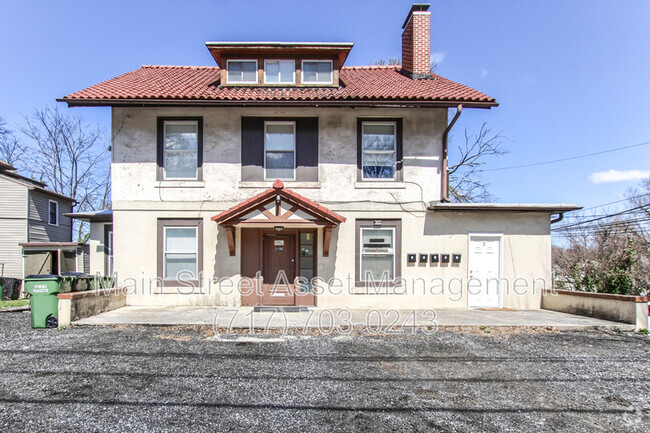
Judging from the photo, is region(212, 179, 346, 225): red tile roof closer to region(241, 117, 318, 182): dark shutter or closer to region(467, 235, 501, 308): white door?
region(241, 117, 318, 182): dark shutter

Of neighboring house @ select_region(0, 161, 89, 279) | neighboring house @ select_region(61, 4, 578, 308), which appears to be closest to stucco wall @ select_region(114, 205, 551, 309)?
neighboring house @ select_region(61, 4, 578, 308)

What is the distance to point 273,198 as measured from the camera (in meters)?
9.54

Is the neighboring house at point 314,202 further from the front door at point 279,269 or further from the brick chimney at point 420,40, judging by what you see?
the brick chimney at point 420,40

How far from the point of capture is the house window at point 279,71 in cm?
1156

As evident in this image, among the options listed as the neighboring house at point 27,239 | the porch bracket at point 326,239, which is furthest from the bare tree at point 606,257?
the neighboring house at point 27,239

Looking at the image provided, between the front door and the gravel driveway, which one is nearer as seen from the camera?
the gravel driveway

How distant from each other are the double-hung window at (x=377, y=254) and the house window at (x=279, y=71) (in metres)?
5.17

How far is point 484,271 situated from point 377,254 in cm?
310

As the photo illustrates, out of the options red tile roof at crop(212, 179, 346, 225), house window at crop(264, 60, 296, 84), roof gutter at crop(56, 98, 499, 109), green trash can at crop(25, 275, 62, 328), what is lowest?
green trash can at crop(25, 275, 62, 328)

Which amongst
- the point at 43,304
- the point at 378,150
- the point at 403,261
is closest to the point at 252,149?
the point at 378,150

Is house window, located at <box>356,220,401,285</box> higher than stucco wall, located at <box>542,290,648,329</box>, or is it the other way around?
house window, located at <box>356,220,401,285</box>

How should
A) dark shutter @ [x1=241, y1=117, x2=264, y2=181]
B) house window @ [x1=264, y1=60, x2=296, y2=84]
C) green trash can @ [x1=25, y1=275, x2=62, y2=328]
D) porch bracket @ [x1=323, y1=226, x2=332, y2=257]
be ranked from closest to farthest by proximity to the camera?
green trash can @ [x1=25, y1=275, x2=62, y2=328], porch bracket @ [x1=323, y1=226, x2=332, y2=257], dark shutter @ [x1=241, y1=117, x2=264, y2=181], house window @ [x1=264, y1=60, x2=296, y2=84]

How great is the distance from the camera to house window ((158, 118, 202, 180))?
10.5m

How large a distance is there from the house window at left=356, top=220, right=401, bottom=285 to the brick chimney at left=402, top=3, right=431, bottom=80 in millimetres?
5314
